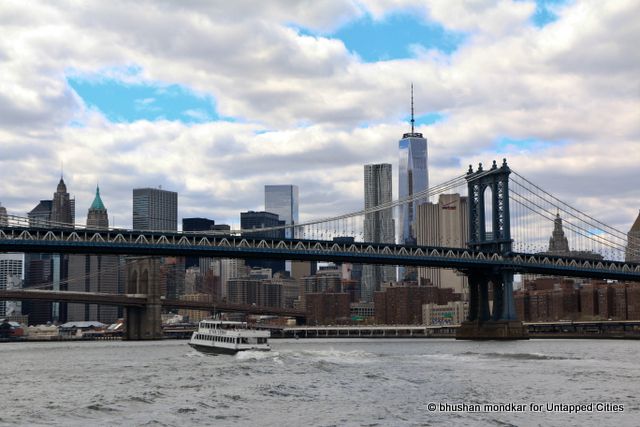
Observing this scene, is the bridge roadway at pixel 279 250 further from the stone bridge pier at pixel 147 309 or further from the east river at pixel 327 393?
the stone bridge pier at pixel 147 309

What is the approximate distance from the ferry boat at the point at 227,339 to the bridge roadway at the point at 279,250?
20.7m

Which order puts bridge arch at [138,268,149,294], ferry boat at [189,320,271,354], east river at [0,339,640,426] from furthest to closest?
bridge arch at [138,268,149,294]
ferry boat at [189,320,271,354]
east river at [0,339,640,426]

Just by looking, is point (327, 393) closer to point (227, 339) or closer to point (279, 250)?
point (227, 339)

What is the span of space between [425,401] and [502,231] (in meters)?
88.1

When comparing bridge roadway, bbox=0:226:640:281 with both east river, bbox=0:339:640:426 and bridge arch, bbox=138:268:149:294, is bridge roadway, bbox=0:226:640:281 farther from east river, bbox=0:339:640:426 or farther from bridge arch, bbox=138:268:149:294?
bridge arch, bbox=138:268:149:294

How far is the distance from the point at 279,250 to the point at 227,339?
109 feet

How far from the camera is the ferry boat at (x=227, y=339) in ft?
290

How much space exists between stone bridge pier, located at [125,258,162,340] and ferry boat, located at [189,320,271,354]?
3050 inches

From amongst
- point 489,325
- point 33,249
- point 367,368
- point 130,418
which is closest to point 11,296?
point 33,249

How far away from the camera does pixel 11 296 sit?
167 m

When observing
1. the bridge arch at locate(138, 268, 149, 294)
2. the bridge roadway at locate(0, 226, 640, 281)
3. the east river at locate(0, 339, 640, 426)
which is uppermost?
the bridge roadway at locate(0, 226, 640, 281)

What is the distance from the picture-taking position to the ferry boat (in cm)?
8831

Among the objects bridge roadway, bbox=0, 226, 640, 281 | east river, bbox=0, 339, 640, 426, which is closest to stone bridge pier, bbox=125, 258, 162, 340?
bridge roadway, bbox=0, 226, 640, 281

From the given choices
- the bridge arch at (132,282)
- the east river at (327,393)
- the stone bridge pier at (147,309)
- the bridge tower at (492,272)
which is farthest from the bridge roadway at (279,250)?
the bridge arch at (132,282)
